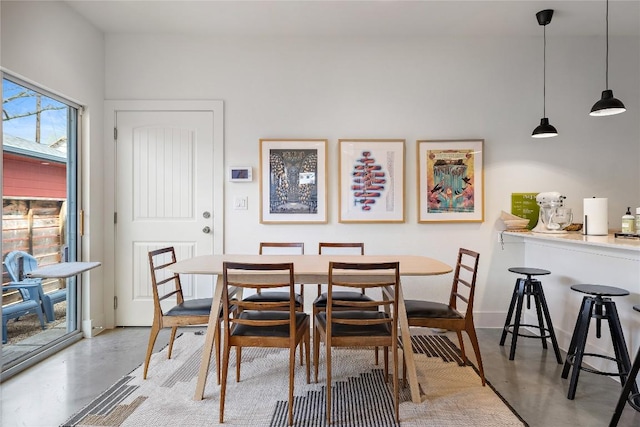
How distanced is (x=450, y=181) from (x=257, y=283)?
7.53 feet

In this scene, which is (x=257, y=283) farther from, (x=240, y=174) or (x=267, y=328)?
(x=240, y=174)

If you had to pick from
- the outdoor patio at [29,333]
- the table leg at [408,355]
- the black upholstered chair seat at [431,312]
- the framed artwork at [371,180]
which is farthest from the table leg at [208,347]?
A: the framed artwork at [371,180]

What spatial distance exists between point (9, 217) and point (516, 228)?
414 centimetres

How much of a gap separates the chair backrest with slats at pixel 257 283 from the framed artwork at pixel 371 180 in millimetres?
1528

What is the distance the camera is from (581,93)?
3.48 m

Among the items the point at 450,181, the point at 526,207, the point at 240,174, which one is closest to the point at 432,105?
the point at 450,181

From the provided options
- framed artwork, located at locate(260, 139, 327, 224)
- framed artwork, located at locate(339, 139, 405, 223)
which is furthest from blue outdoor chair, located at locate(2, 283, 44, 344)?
framed artwork, located at locate(339, 139, 405, 223)

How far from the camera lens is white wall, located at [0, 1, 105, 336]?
247cm

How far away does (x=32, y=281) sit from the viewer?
266 cm

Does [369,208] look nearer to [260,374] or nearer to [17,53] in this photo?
[260,374]

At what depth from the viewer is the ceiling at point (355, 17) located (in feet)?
9.71

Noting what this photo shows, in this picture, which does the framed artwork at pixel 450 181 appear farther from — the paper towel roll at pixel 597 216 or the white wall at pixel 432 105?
the paper towel roll at pixel 597 216

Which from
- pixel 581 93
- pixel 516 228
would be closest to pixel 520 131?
pixel 581 93

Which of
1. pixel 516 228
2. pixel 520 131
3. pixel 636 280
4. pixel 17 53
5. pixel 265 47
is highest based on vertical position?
pixel 265 47
